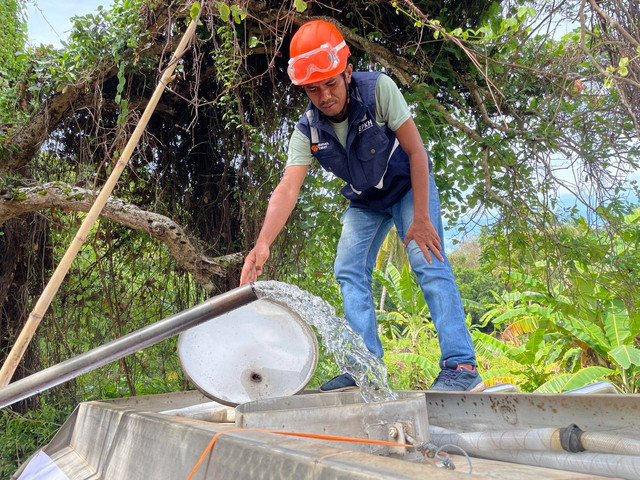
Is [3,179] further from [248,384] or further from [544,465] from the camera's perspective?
[544,465]

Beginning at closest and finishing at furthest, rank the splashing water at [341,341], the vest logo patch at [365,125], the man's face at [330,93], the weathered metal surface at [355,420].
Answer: the weathered metal surface at [355,420] → the splashing water at [341,341] → the man's face at [330,93] → the vest logo patch at [365,125]

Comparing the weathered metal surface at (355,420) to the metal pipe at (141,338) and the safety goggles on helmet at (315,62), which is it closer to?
the metal pipe at (141,338)

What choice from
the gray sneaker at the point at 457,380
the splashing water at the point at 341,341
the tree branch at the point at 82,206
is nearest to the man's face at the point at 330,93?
the splashing water at the point at 341,341

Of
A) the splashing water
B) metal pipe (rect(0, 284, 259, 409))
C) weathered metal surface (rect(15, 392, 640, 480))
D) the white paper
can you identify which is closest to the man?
the splashing water

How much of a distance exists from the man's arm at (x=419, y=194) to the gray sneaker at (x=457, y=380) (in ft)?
1.53

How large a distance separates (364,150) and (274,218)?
51cm

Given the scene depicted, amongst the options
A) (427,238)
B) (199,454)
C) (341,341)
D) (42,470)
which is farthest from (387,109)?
(42,470)

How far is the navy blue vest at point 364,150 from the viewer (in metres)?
2.64

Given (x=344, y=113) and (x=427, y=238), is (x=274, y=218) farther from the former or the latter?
(x=427, y=238)

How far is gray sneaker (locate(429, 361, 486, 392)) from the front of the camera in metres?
2.39

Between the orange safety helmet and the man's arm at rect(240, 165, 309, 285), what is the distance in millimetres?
526

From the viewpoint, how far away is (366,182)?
2762 mm

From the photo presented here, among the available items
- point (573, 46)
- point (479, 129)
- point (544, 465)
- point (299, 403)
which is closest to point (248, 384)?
point (299, 403)

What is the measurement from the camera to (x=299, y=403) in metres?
1.94
